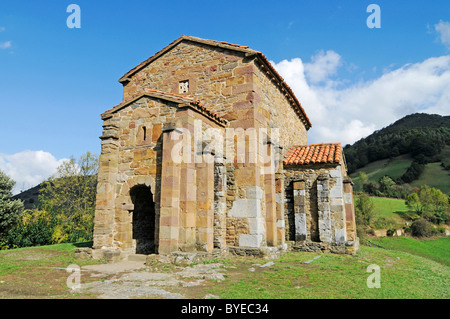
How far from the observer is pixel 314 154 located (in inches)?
557

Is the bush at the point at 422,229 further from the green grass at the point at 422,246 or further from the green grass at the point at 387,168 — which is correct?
the green grass at the point at 387,168

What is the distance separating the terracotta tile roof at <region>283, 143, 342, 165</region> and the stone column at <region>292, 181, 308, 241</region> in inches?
45.7

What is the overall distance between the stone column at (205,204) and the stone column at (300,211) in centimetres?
471

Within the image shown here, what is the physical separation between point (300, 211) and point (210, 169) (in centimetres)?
524

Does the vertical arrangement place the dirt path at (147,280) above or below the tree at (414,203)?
below

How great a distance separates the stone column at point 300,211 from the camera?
12.8m

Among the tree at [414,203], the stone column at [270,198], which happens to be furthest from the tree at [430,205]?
the stone column at [270,198]

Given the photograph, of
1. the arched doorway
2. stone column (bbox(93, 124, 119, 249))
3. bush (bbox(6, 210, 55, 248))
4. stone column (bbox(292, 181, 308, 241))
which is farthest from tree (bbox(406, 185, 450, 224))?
bush (bbox(6, 210, 55, 248))

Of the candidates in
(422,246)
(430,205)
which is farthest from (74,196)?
(430,205)

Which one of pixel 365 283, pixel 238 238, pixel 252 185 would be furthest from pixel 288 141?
pixel 365 283

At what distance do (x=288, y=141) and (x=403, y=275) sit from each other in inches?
352

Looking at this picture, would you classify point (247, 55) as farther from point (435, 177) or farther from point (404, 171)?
point (404, 171)

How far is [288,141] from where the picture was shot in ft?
52.7
